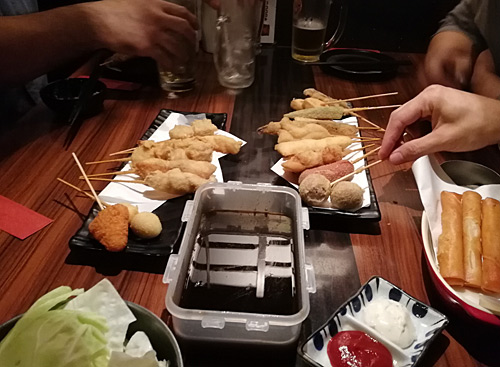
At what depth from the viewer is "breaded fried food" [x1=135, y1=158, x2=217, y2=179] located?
6.01 ft

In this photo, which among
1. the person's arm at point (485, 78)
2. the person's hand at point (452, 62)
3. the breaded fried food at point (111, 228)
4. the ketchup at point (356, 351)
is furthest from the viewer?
the person's hand at point (452, 62)

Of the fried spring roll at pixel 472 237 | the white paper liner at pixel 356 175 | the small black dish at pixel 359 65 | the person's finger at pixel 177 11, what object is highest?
the person's finger at pixel 177 11

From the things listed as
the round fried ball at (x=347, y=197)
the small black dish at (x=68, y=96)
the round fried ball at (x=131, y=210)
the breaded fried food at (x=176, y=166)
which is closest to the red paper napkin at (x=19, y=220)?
the round fried ball at (x=131, y=210)

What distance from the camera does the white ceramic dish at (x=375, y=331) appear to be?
3.60ft

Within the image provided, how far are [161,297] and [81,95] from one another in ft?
4.85

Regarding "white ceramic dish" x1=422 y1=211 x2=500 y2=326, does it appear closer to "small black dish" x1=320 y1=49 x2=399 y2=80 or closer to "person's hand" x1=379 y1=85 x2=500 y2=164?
"person's hand" x1=379 y1=85 x2=500 y2=164

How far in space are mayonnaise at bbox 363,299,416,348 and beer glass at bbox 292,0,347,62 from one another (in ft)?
7.92

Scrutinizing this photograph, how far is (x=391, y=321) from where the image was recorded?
3.83ft

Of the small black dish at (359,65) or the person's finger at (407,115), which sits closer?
the person's finger at (407,115)

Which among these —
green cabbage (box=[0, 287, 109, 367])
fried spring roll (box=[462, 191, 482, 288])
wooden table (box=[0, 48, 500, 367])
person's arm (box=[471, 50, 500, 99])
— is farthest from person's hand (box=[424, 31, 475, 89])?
green cabbage (box=[0, 287, 109, 367])

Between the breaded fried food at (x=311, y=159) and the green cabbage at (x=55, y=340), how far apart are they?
44.1 inches

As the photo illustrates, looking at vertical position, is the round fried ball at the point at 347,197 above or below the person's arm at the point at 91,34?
below

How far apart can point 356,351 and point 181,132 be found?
141 cm

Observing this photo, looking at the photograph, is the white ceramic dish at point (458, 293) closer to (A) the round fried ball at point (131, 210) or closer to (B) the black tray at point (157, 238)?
(B) the black tray at point (157, 238)
